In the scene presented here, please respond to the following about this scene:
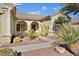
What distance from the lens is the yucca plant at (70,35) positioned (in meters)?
3.16

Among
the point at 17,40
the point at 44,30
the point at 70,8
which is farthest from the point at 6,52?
the point at 70,8

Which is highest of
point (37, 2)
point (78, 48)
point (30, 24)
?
point (37, 2)

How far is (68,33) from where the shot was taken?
10.4ft

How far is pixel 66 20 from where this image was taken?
125 inches

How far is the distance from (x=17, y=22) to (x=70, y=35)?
0.72 m

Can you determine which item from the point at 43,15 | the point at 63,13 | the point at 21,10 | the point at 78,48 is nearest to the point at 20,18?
the point at 21,10

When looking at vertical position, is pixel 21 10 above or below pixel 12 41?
above

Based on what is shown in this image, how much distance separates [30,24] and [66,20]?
1.57 ft

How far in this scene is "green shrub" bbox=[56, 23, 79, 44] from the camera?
10.4 feet

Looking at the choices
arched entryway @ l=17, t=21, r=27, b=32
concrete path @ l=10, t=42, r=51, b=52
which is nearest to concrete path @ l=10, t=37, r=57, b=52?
concrete path @ l=10, t=42, r=51, b=52

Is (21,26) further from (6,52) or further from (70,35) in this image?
(70,35)

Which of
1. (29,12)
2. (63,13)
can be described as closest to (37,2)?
(29,12)

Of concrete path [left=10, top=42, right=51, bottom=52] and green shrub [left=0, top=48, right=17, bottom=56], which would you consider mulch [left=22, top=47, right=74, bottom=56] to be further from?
green shrub [left=0, top=48, right=17, bottom=56]

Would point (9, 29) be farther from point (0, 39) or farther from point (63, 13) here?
point (63, 13)
